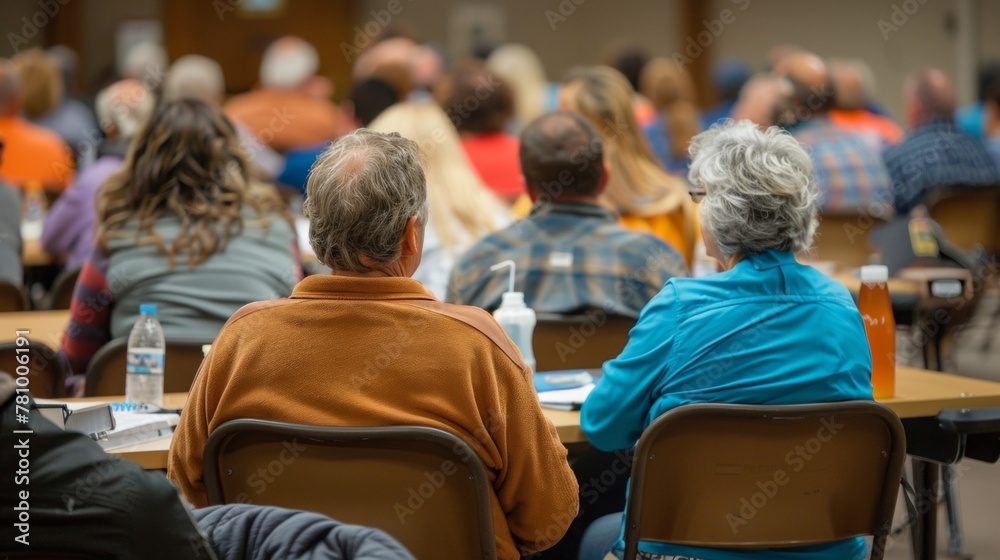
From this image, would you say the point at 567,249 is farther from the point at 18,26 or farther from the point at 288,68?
the point at 18,26

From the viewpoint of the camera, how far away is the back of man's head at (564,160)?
3.11 m

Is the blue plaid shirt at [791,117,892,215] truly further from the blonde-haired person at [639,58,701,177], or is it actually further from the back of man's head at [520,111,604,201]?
the back of man's head at [520,111,604,201]

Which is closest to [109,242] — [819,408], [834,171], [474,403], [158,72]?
[474,403]

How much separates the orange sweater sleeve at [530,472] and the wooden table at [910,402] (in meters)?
0.31

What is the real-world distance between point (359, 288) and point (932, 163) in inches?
188

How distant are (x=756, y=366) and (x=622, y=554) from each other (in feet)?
1.41

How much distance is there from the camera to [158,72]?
827cm

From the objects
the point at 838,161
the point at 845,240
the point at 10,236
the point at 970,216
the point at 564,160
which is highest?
the point at 564,160

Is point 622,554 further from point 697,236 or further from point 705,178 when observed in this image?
point 697,236

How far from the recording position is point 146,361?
240cm

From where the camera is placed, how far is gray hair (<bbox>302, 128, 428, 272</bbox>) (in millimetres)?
1769
